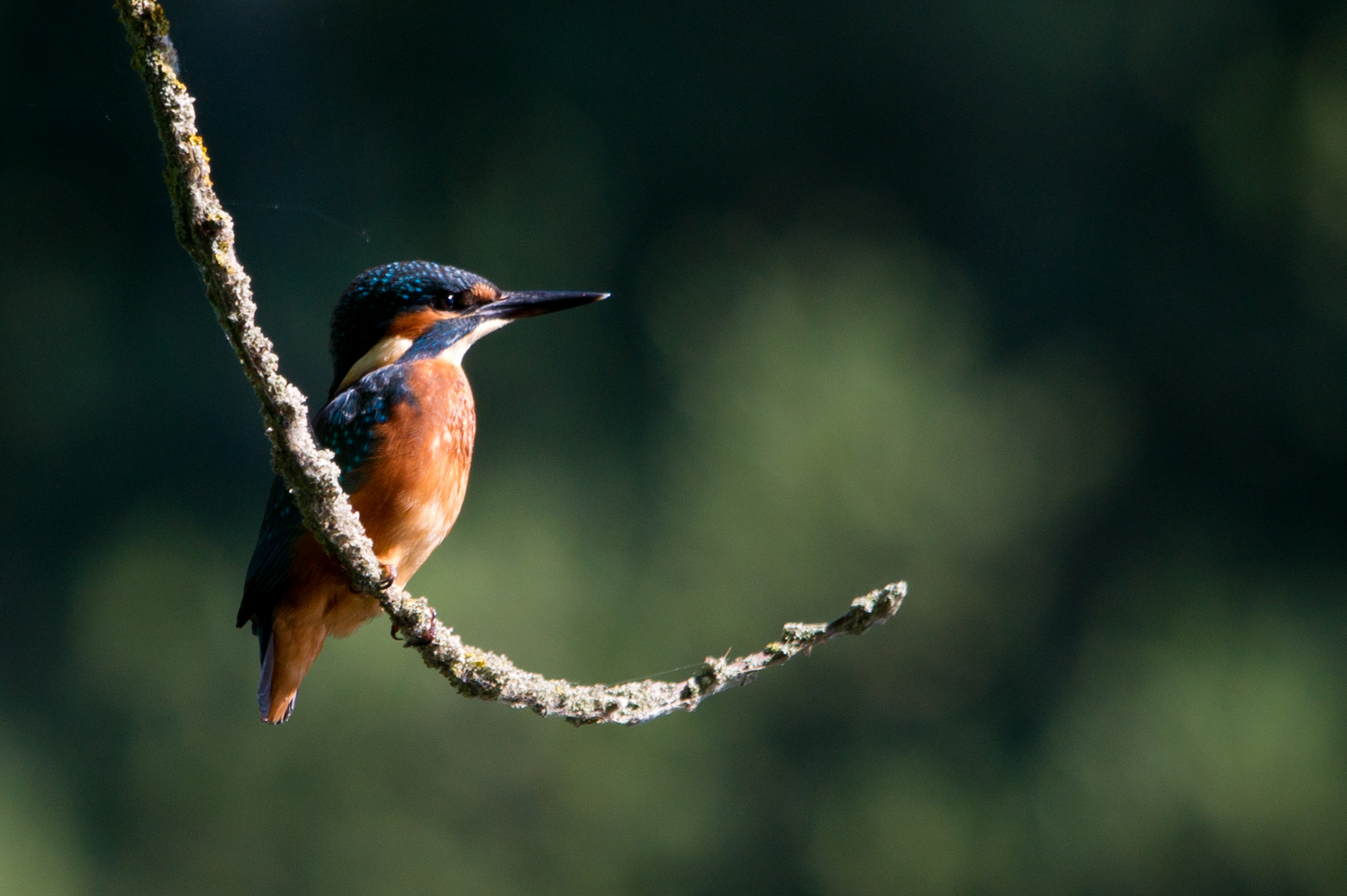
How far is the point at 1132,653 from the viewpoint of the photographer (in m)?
5.00

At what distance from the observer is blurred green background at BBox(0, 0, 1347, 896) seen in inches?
179

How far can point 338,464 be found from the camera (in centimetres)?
159

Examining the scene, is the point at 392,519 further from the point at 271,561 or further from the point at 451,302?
the point at 451,302

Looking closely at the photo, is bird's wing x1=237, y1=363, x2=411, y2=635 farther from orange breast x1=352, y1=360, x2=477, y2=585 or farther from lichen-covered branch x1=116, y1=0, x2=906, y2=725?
lichen-covered branch x1=116, y1=0, x2=906, y2=725

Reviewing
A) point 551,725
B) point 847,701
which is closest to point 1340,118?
point 847,701

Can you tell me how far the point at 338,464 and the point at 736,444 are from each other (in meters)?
3.06

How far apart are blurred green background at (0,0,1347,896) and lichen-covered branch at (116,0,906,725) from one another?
3.02 metres

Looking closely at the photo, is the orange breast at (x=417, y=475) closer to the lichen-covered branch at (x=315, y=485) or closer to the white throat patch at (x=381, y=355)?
the white throat patch at (x=381, y=355)

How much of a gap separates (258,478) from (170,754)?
1.28 metres

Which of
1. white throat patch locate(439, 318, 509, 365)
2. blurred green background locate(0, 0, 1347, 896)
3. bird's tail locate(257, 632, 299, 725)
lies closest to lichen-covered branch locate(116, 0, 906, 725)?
bird's tail locate(257, 632, 299, 725)

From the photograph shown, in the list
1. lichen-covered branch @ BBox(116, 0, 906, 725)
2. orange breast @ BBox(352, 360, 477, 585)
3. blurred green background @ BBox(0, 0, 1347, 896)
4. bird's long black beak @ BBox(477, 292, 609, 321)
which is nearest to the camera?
lichen-covered branch @ BBox(116, 0, 906, 725)

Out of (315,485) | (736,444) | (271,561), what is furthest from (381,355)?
(736,444)

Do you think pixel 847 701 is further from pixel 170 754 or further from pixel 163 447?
pixel 163 447

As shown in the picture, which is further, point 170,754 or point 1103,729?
point 170,754
